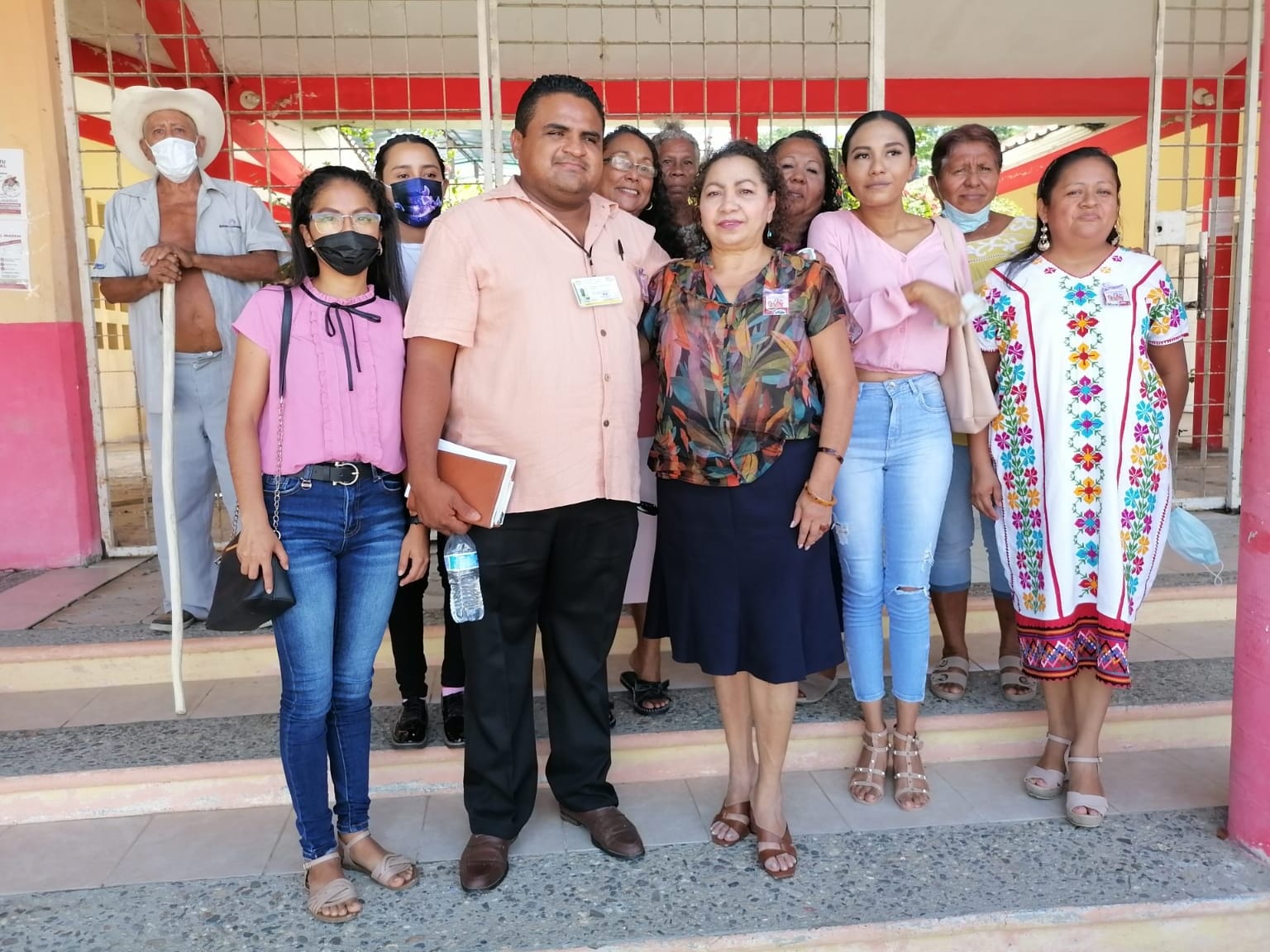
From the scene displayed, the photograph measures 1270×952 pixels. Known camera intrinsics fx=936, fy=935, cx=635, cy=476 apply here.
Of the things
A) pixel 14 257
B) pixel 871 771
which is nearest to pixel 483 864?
pixel 871 771

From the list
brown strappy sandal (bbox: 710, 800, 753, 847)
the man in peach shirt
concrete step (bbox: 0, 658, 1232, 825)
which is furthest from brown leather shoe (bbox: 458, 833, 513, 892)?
brown strappy sandal (bbox: 710, 800, 753, 847)

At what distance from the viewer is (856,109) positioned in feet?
26.9

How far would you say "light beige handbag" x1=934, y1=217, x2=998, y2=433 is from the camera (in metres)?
2.46

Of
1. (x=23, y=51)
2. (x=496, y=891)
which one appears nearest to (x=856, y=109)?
(x=23, y=51)

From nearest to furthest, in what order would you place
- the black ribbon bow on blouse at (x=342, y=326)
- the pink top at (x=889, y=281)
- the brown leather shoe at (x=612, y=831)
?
the black ribbon bow on blouse at (x=342, y=326), the brown leather shoe at (x=612, y=831), the pink top at (x=889, y=281)

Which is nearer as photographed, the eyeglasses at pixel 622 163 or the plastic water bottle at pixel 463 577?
the plastic water bottle at pixel 463 577

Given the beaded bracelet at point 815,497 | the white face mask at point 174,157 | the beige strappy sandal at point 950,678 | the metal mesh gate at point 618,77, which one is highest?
the metal mesh gate at point 618,77

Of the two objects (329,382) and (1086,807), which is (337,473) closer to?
(329,382)

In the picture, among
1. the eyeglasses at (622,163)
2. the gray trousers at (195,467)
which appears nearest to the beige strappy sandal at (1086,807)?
the eyeglasses at (622,163)

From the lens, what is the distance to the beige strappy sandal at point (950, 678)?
3035 millimetres

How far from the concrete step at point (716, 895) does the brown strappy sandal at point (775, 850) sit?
23 millimetres

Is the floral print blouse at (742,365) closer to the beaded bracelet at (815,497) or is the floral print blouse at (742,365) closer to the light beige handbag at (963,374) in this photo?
the beaded bracelet at (815,497)

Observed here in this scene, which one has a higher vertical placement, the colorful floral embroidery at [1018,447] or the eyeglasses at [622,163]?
the eyeglasses at [622,163]

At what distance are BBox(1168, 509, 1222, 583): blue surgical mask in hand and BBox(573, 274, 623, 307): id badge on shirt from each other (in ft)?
5.65
